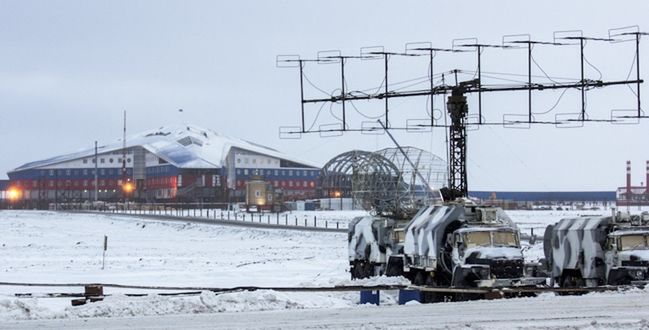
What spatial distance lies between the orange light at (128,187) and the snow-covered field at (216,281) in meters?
60.6

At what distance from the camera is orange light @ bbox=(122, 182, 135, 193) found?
159188mm

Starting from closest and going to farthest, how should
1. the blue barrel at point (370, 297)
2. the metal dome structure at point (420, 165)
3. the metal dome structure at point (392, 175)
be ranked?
the blue barrel at point (370, 297) → the metal dome structure at point (392, 175) → the metal dome structure at point (420, 165)

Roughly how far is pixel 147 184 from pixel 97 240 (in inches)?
4433

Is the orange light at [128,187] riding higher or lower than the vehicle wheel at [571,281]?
higher

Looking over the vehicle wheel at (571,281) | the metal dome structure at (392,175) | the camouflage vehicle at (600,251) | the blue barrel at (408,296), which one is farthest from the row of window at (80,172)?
the blue barrel at (408,296)

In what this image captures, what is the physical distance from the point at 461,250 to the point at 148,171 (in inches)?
6401

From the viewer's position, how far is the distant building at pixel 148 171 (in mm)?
179875

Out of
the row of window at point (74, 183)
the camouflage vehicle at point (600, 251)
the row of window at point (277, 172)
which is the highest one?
the row of window at point (277, 172)

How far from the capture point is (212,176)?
6752 inches

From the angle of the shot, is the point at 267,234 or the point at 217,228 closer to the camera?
the point at 267,234

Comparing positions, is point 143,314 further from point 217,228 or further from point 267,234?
point 217,228

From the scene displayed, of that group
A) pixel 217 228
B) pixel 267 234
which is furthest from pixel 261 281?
pixel 217 228

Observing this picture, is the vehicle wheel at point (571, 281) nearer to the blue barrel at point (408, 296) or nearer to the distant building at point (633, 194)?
the blue barrel at point (408, 296)

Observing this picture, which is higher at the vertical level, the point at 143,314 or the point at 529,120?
the point at 529,120
